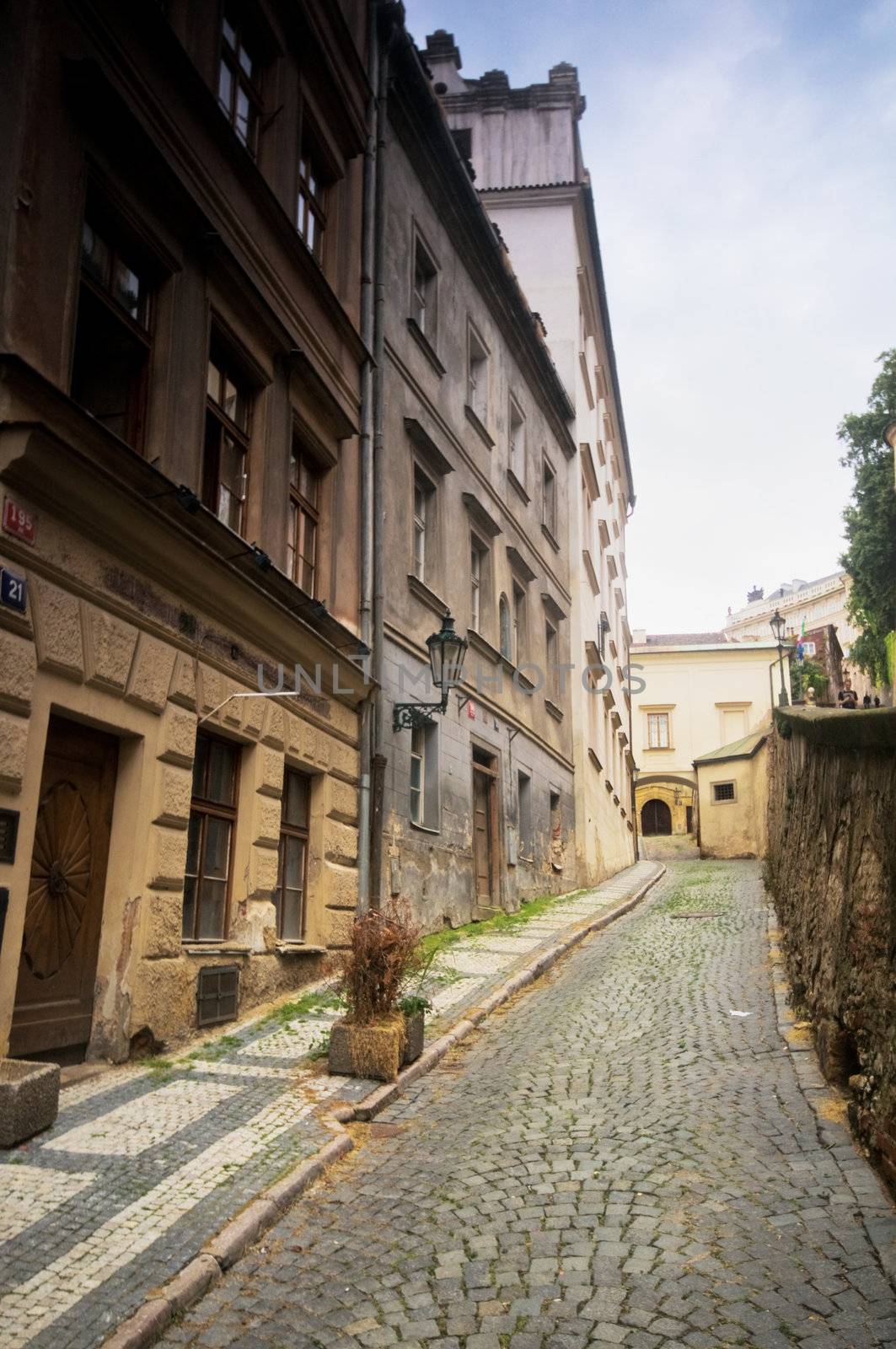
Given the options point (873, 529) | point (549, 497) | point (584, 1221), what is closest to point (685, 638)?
point (873, 529)

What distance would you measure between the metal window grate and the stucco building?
1976 inches

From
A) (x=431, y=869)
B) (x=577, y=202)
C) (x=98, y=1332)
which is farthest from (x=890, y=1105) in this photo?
(x=577, y=202)

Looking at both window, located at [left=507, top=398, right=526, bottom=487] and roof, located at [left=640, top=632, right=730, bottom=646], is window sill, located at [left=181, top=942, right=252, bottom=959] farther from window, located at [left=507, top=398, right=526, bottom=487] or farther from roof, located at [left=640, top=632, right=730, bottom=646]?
roof, located at [left=640, top=632, right=730, bottom=646]

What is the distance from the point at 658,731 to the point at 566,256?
36.6 metres

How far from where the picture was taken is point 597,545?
30234 millimetres

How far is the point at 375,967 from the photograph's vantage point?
24.3 feet

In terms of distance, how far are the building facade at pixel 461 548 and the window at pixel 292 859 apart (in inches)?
50.0

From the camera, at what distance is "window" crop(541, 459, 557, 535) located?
894 inches

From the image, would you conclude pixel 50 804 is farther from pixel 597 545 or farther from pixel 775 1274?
pixel 597 545

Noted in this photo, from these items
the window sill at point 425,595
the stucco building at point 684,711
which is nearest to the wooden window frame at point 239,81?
the window sill at point 425,595

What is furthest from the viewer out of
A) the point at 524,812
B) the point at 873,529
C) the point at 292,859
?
the point at 873,529

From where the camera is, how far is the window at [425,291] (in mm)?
15591

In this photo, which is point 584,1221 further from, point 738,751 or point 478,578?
point 738,751

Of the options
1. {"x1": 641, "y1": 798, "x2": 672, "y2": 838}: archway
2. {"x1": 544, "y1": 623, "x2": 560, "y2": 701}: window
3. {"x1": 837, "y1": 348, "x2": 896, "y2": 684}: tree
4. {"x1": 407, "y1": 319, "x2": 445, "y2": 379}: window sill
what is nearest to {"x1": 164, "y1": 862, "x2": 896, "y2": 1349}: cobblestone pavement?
{"x1": 407, "y1": 319, "x2": 445, "y2": 379}: window sill
